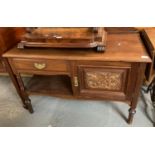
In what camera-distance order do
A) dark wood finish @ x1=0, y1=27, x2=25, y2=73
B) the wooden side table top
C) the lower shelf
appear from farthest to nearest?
the lower shelf < dark wood finish @ x1=0, y1=27, x2=25, y2=73 < the wooden side table top

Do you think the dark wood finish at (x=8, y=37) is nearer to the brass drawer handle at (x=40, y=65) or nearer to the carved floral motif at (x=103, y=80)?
the brass drawer handle at (x=40, y=65)

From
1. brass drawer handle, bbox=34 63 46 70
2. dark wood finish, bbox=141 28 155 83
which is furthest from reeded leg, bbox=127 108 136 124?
brass drawer handle, bbox=34 63 46 70

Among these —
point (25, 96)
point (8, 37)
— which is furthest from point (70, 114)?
point (8, 37)

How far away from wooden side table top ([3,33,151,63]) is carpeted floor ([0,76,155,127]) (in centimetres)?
63

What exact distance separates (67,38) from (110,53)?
0.89ft

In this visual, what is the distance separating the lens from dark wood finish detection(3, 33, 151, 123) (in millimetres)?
925

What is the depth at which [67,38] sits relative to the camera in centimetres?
95

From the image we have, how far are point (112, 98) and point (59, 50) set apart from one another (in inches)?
19.7

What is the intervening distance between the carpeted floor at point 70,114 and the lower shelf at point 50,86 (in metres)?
0.26

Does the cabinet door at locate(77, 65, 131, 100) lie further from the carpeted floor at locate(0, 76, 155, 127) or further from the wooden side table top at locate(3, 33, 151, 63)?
the carpeted floor at locate(0, 76, 155, 127)

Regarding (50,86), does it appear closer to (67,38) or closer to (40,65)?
(40,65)
